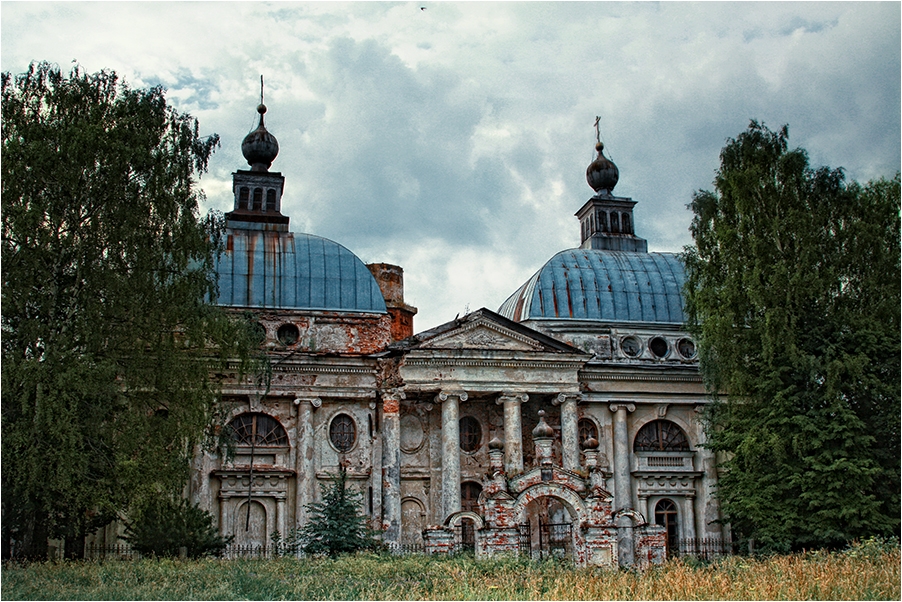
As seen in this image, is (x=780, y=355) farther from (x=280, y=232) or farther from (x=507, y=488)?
(x=280, y=232)

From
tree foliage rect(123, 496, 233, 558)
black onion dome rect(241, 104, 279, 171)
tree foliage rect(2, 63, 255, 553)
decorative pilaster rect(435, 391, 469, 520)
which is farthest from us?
black onion dome rect(241, 104, 279, 171)

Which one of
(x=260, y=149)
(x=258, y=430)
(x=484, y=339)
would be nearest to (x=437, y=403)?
(x=484, y=339)

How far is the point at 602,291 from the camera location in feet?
96.6

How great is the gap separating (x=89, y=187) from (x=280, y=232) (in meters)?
11.2

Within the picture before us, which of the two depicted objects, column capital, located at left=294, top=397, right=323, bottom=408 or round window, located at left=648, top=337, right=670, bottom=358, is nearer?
column capital, located at left=294, top=397, right=323, bottom=408

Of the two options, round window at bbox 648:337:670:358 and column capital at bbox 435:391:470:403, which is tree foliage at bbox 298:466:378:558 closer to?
column capital at bbox 435:391:470:403

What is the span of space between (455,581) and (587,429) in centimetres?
1334

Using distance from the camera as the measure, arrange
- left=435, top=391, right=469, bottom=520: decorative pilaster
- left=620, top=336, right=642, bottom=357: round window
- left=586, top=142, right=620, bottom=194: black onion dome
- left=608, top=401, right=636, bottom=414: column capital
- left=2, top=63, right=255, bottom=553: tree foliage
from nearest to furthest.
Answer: left=2, top=63, right=255, bottom=553: tree foliage
left=435, top=391, right=469, bottom=520: decorative pilaster
left=608, top=401, right=636, bottom=414: column capital
left=620, top=336, right=642, bottom=357: round window
left=586, top=142, right=620, bottom=194: black onion dome

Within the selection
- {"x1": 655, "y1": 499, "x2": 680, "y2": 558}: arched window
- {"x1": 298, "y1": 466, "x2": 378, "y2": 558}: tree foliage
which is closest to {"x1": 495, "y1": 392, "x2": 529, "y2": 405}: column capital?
{"x1": 655, "y1": 499, "x2": 680, "y2": 558}: arched window

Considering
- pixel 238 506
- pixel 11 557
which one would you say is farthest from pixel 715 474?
pixel 11 557

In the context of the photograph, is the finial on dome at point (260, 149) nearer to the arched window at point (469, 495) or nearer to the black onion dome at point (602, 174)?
the black onion dome at point (602, 174)

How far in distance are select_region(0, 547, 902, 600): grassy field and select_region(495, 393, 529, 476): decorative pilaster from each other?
7.94 m

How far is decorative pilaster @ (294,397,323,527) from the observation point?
82.0 ft

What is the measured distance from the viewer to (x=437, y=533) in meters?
19.8
